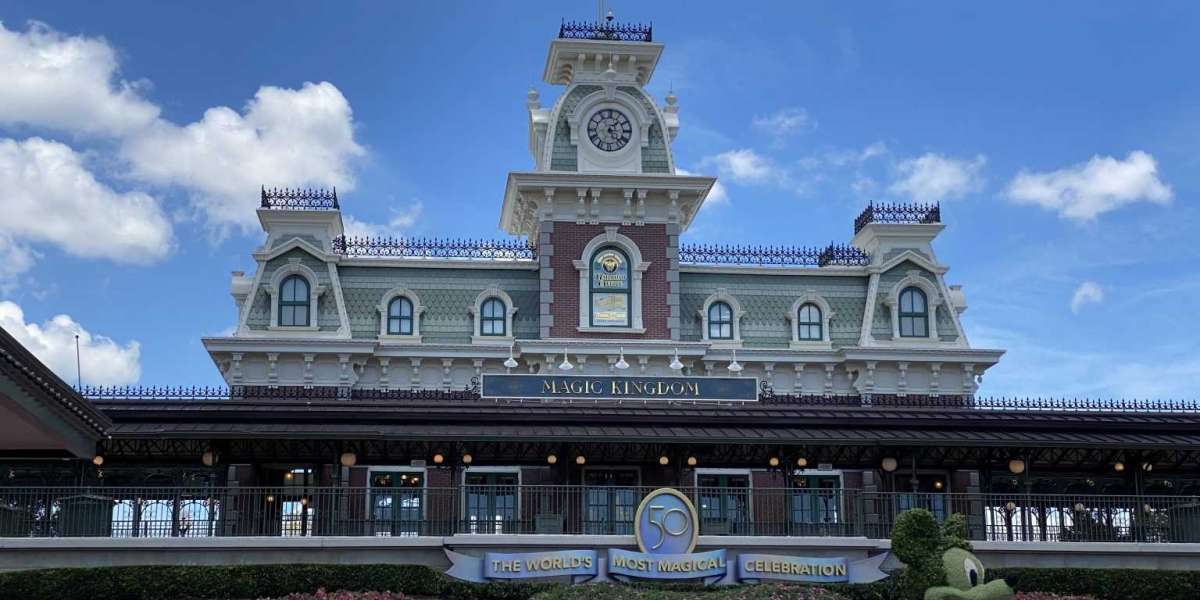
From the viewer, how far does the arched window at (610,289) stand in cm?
4503

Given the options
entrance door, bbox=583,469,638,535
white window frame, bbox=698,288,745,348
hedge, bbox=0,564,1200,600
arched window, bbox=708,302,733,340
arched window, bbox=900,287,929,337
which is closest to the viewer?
hedge, bbox=0,564,1200,600

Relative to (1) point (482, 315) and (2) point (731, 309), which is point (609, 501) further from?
(2) point (731, 309)

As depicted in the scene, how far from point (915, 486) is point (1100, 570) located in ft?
17.5

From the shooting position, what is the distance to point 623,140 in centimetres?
4644

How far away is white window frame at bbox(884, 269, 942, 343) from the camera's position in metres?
46.4

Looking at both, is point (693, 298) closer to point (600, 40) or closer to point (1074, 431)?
point (600, 40)

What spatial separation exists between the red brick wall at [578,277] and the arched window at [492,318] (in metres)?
1.78

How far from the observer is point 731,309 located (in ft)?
152

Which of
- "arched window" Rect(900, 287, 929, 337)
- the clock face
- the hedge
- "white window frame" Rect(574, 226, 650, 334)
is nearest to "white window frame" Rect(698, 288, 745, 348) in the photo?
"white window frame" Rect(574, 226, 650, 334)

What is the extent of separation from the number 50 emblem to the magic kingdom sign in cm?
757

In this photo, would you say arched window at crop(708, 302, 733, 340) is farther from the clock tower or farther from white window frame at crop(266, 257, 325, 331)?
white window frame at crop(266, 257, 325, 331)

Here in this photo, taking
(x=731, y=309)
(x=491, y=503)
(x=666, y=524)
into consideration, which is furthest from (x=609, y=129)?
(x=666, y=524)

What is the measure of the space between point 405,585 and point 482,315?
16298 millimetres

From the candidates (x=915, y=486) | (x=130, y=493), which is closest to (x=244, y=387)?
(x=130, y=493)
